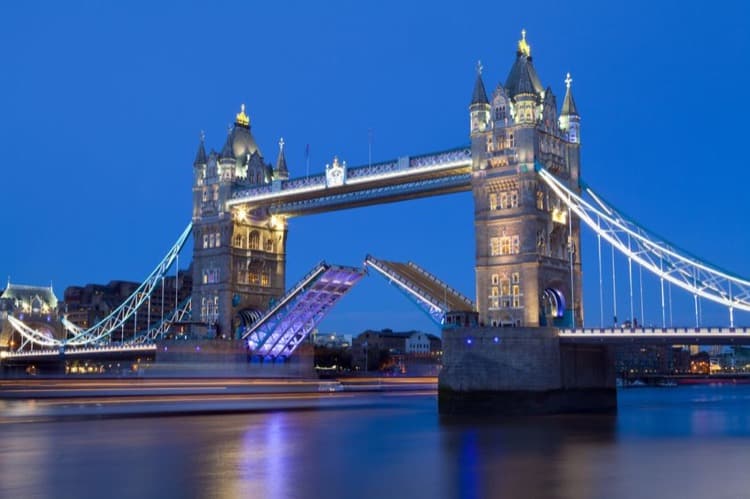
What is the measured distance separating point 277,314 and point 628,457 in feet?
117

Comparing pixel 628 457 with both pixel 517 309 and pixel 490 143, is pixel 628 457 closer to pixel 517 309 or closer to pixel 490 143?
pixel 517 309

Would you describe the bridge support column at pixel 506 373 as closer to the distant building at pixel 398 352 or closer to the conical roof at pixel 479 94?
the conical roof at pixel 479 94

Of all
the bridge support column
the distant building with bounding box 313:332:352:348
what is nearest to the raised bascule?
the bridge support column

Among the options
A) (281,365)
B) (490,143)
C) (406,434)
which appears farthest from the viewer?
(281,365)

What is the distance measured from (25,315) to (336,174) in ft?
217

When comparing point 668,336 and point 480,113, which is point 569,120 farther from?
point 668,336

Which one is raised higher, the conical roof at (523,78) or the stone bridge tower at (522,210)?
the conical roof at (523,78)

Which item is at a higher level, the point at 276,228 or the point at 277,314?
the point at 276,228

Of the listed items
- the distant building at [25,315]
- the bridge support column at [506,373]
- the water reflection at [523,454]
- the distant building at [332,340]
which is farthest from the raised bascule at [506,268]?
the distant building at [332,340]

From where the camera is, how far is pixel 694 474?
72.7 feet

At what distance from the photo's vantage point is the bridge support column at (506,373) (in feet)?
136

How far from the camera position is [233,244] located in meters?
61.2

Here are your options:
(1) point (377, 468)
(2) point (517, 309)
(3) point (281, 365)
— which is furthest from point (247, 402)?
(1) point (377, 468)

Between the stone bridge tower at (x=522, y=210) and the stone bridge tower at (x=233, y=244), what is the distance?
18.4 meters
